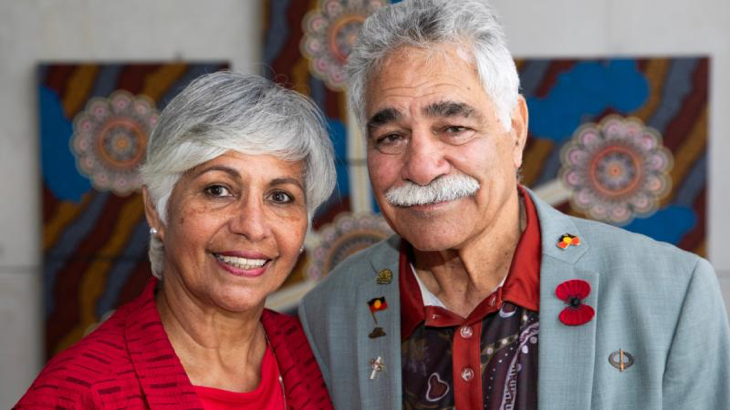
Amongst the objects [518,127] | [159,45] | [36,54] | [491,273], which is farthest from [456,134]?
[36,54]

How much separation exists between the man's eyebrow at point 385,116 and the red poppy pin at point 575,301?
0.55m

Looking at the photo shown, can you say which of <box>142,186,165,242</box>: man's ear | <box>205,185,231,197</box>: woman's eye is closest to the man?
<box>205,185,231,197</box>: woman's eye

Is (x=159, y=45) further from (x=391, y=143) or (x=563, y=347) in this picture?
(x=563, y=347)

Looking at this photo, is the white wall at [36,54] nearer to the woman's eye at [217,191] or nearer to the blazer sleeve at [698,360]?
the woman's eye at [217,191]

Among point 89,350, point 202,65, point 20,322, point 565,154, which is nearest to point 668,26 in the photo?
point 565,154

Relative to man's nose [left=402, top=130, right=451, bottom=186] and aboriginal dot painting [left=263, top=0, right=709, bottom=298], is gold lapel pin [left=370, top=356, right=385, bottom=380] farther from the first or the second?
aboriginal dot painting [left=263, top=0, right=709, bottom=298]

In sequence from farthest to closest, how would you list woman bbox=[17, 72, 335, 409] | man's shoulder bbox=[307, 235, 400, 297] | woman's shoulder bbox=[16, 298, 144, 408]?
man's shoulder bbox=[307, 235, 400, 297] → woman bbox=[17, 72, 335, 409] → woman's shoulder bbox=[16, 298, 144, 408]

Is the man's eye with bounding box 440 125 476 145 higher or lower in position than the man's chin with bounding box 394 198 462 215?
higher

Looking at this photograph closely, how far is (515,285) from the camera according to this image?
1854 millimetres

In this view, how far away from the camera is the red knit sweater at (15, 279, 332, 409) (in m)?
1.59

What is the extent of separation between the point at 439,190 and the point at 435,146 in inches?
4.0

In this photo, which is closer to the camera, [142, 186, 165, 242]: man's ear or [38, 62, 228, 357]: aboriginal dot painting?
[142, 186, 165, 242]: man's ear

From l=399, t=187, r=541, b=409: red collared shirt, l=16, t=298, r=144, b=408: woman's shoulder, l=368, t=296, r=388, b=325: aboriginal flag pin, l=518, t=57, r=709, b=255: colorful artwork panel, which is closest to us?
l=16, t=298, r=144, b=408: woman's shoulder

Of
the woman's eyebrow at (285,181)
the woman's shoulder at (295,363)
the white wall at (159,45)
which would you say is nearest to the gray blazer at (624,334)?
the woman's shoulder at (295,363)
